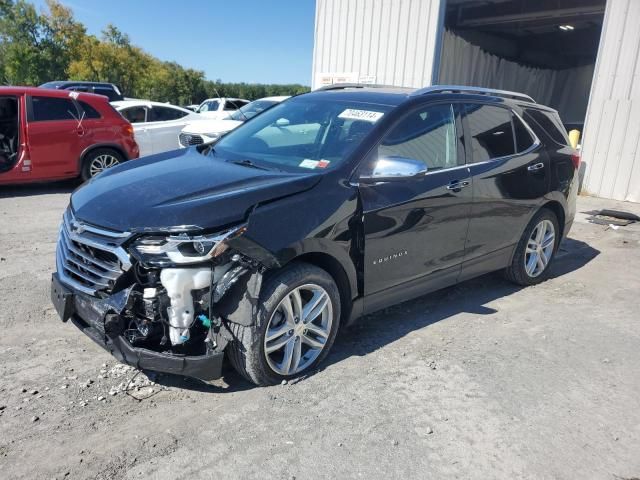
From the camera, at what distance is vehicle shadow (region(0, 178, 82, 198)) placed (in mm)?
8648

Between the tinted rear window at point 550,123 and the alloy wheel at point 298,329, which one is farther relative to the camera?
the tinted rear window at point 550,123

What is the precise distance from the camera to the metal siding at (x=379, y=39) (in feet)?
39.6

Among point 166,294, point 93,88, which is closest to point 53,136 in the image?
point 166,294

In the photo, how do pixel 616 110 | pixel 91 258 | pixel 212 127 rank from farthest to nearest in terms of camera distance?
1. pixel 212 127
2. pixel 616 110
3. pixel 91 258

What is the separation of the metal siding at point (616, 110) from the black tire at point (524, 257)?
19.2ft

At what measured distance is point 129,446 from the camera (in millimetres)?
2701

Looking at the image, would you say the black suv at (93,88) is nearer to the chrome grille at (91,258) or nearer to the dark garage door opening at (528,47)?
the dark garage door opening at (528,47)

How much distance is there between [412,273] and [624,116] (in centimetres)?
837

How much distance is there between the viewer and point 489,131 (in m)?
4.57

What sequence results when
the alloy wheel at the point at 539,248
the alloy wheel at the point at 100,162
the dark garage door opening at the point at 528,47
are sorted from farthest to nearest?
the dark garage door opening at the point at 528,47 < the alloy wheel at the point at 100,162 < the alloy wheel at the point at 539,248

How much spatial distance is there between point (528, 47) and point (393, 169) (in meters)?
20.6

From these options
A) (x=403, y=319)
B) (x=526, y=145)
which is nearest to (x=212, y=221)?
(x=403, y=319)

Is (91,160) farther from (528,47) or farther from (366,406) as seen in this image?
(528,47)

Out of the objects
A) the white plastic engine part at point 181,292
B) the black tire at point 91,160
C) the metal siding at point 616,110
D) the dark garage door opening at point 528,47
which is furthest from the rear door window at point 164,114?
the white plastic engine part at point 181,292
